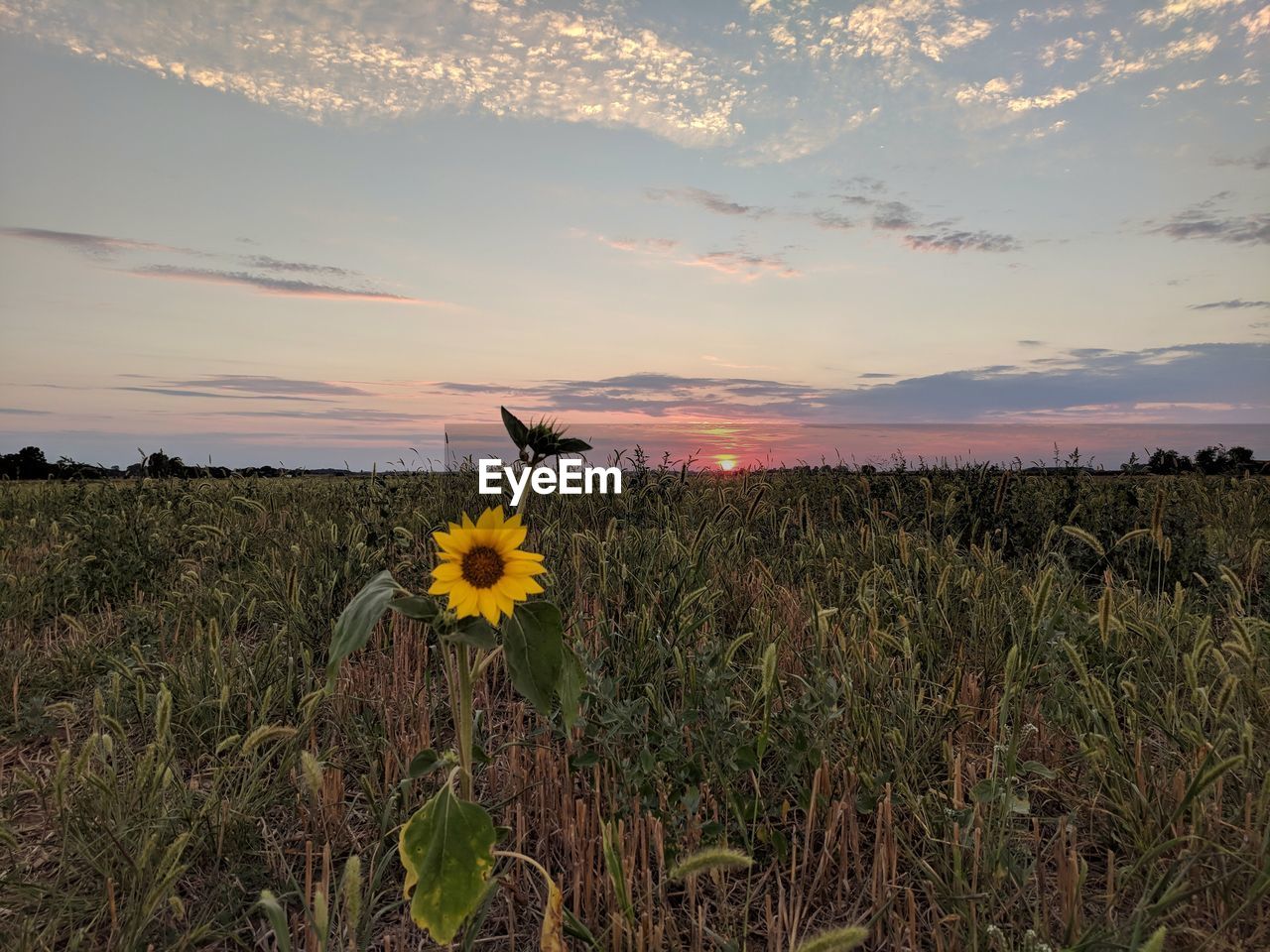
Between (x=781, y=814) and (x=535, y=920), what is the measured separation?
0.83m

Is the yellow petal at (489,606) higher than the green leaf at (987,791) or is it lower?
higher

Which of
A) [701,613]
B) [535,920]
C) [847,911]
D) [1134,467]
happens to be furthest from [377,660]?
[1134,467]

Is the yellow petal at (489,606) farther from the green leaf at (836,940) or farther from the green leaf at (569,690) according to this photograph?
the green leaf at (836,940)

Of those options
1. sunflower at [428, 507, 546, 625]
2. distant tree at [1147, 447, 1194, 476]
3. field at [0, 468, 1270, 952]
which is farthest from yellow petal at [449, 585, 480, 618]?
distant tree at [1147, 447, 1194, 476]

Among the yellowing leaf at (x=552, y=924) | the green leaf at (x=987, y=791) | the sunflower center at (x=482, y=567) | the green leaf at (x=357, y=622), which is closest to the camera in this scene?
the green leaf at (x=357, y=622)

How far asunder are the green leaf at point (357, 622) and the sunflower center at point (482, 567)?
6.9 inches

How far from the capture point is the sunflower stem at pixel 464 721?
6.41ft

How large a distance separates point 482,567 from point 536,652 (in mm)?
235

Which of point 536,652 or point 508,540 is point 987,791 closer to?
point 536,652

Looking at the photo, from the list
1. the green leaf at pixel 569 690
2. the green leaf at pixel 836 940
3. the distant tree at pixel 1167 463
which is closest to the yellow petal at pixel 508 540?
the green leaf at pixel 569 690

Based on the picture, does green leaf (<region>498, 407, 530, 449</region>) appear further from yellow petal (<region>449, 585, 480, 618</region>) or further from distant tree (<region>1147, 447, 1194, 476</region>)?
distant tree (<region>1147, 447, 1194, 476</region>)

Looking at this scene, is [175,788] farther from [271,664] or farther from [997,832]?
[997,832]

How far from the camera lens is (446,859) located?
1.74m

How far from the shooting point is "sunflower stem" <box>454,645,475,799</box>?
1955 mm
